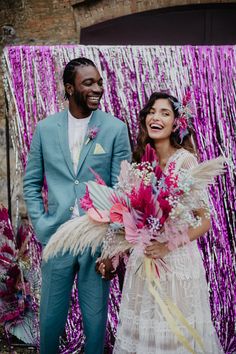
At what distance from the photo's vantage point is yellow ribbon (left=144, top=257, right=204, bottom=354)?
228 centimetres

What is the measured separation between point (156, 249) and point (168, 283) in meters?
0.25

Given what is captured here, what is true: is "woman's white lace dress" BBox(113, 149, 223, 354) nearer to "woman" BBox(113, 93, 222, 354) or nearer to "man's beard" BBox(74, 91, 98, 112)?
"woman" BBox(113, 93, 222, 354)

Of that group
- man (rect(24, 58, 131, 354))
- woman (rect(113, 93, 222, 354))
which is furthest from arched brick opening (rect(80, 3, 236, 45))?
woman (rect(113, 93, 222, 354))

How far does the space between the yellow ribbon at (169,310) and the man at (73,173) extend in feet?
1.49

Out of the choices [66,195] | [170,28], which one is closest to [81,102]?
[66,195]

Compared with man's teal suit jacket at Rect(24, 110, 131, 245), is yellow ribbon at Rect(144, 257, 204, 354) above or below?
below

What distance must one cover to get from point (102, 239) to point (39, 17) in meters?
3.39

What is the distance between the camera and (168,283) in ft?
8.04

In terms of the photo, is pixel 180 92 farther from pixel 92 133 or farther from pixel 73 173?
pixel 73 173

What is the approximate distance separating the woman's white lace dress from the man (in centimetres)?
26

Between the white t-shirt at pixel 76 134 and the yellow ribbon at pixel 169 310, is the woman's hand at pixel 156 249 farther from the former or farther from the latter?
the white t-shirt at pixel 76 134

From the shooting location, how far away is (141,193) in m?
2.13

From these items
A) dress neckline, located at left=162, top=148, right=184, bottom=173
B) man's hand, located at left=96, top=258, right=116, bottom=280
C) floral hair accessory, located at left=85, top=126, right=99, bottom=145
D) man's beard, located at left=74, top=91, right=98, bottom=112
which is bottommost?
man's hand, located at left=96, top=258, right=116, bottom=280

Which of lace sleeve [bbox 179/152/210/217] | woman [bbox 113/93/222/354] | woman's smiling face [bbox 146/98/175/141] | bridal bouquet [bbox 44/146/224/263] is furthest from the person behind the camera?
woman's smiling face [bbox 146/98/175/141]
